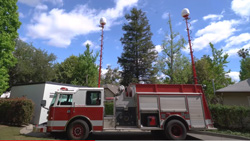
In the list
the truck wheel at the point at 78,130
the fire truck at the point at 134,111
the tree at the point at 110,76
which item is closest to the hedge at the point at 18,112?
the fire truck at the point at 134,111

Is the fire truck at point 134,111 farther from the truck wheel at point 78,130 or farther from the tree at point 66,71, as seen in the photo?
the tree at point 66,71

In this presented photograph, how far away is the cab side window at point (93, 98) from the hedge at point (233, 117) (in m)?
8.30

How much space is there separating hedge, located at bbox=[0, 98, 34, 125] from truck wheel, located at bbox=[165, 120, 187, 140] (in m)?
9.82

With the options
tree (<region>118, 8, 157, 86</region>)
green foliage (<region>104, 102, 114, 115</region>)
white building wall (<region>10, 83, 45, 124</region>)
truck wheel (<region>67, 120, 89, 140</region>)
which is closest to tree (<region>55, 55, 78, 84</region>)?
tree (<region>118, 8, 157, 86</region>)

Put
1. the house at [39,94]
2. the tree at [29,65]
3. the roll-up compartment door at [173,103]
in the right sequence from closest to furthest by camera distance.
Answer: the roll-up compartment door at [173,103], the house at [39,94], the tree at [29,65]

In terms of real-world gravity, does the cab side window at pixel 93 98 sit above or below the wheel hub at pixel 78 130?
above

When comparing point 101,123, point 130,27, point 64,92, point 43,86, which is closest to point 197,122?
point 101,123

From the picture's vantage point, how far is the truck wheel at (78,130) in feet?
22.4

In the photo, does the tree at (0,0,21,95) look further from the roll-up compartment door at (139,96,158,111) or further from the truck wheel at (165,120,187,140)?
the truck wheel at (165,120,187,140)

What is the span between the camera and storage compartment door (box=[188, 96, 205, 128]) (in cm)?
730

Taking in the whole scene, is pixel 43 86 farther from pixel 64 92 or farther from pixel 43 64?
pixel 43 64

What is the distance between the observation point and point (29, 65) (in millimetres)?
24281

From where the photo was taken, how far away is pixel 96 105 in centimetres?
718

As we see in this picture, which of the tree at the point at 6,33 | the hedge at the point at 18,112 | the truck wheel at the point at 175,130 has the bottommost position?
the truck wheel at the point at 175,130
